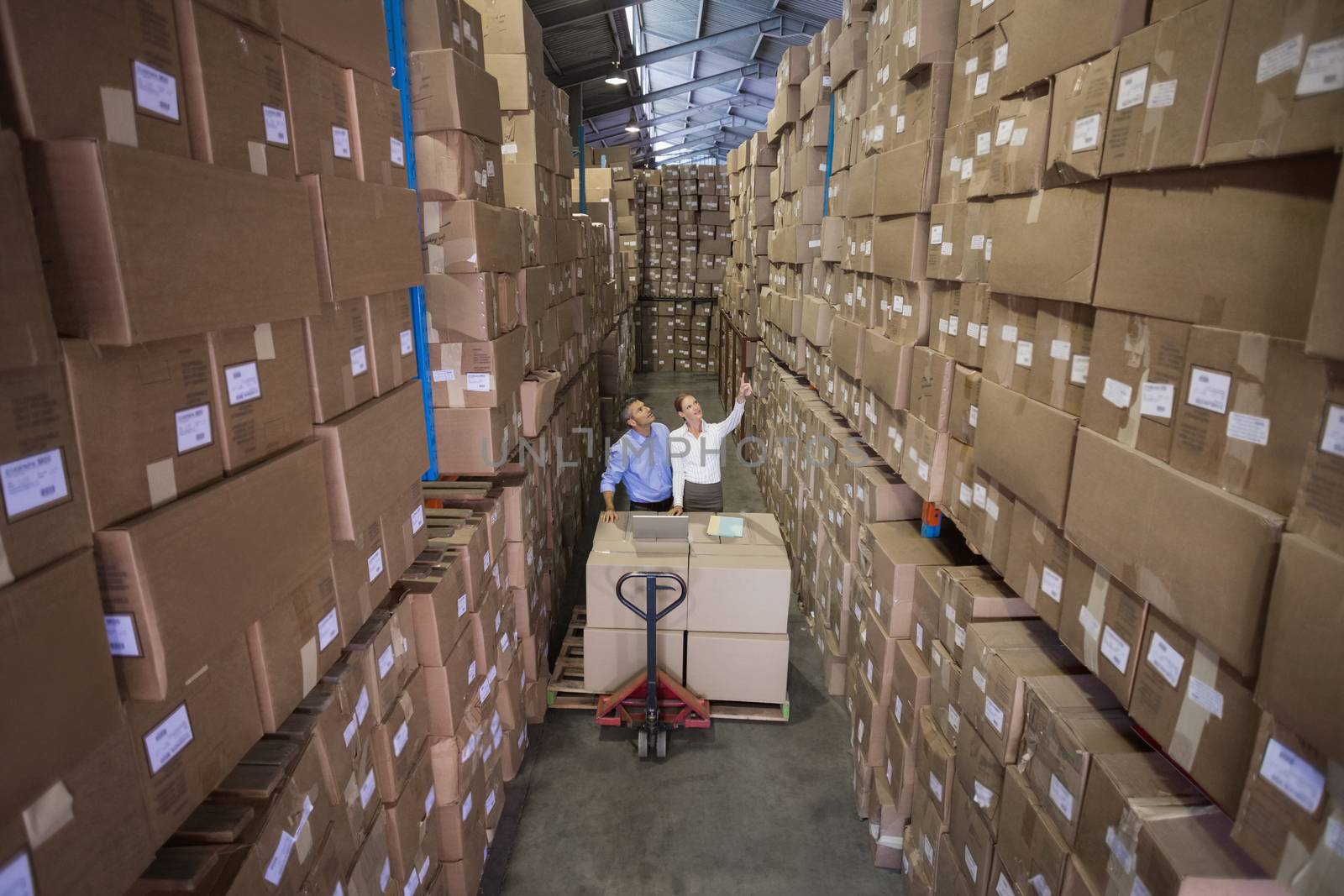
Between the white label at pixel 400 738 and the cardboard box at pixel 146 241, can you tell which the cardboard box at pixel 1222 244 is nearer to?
the cardboard box at pixel 146 241

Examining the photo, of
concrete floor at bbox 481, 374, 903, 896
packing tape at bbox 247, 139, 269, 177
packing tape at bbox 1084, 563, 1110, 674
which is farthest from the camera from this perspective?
concrete floor at bbox 481, 374, 903, 896

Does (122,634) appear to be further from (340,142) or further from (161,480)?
(340,142)

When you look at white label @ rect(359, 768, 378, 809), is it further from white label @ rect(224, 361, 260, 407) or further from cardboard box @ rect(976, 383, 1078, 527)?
cardboard box @ rect(976, 383, 1078, 527)

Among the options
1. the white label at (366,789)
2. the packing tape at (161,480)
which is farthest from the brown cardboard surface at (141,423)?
the white label at (366,789)

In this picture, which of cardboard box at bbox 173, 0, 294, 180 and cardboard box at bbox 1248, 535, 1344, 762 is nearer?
cardboard box at bbox 1248, 535, 1344, 762

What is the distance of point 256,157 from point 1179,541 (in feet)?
6.17

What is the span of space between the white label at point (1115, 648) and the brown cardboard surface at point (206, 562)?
1758mm

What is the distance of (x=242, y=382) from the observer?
1.37 meters

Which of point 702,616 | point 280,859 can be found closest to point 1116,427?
point 280,859

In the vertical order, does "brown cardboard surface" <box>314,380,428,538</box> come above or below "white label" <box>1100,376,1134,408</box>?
below

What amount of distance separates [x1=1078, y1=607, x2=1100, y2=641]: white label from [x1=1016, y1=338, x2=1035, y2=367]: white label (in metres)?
0.71

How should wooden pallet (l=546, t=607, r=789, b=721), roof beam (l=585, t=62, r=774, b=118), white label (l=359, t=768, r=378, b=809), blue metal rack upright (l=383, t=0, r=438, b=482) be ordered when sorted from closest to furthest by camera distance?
white label (l=359, t=768, r=378, b=809) → blue metal rack upright (l=383, t=0, r=438, b=482) → wooden pallet (l=546, t=607, r=789, b=721) → roof beam (l=585, t=62, r=774, b=118)

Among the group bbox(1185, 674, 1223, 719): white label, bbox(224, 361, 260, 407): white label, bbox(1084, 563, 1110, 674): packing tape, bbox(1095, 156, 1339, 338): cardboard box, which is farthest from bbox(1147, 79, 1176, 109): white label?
bbox(224, 361, 260, 407): white label

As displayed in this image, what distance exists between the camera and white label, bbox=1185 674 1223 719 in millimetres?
1290
